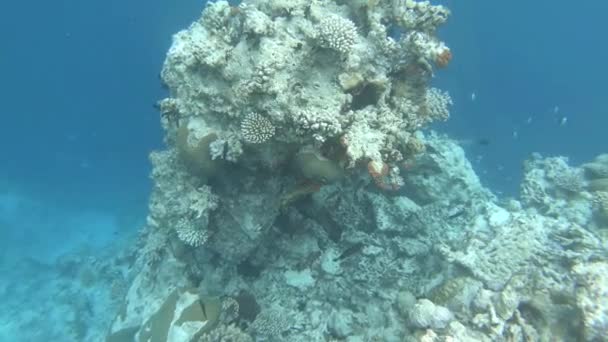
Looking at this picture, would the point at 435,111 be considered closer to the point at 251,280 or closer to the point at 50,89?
the point at 251,280

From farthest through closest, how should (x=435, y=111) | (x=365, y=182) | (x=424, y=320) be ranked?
(x=365, y=182) < (x=435, y=111) < (x=424, y=320)

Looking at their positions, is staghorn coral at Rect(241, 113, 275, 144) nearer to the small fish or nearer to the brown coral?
the brown coral

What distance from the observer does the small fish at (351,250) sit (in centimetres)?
915

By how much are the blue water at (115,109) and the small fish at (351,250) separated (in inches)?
886

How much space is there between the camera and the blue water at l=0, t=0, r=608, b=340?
106 feet

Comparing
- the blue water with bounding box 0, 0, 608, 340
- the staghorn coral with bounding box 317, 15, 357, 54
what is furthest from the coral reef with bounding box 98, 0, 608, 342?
the blue water with bounding box 0, 0, 608, 340

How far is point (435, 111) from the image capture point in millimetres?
7816

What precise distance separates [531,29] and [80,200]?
51.6m

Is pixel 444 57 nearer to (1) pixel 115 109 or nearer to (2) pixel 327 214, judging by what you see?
(2) pixel 327 214

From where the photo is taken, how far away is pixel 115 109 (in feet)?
180

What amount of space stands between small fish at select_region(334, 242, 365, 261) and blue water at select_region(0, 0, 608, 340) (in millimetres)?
22514

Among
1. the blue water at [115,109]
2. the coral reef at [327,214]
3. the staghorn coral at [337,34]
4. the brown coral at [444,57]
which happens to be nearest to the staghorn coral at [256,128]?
the coral reef at [327,214]

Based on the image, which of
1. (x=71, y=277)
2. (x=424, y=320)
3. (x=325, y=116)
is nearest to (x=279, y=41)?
(x=325, y=116)

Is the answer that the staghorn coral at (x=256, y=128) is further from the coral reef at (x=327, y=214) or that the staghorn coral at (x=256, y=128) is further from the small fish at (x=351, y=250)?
the small fish at (x=351, y=250)
